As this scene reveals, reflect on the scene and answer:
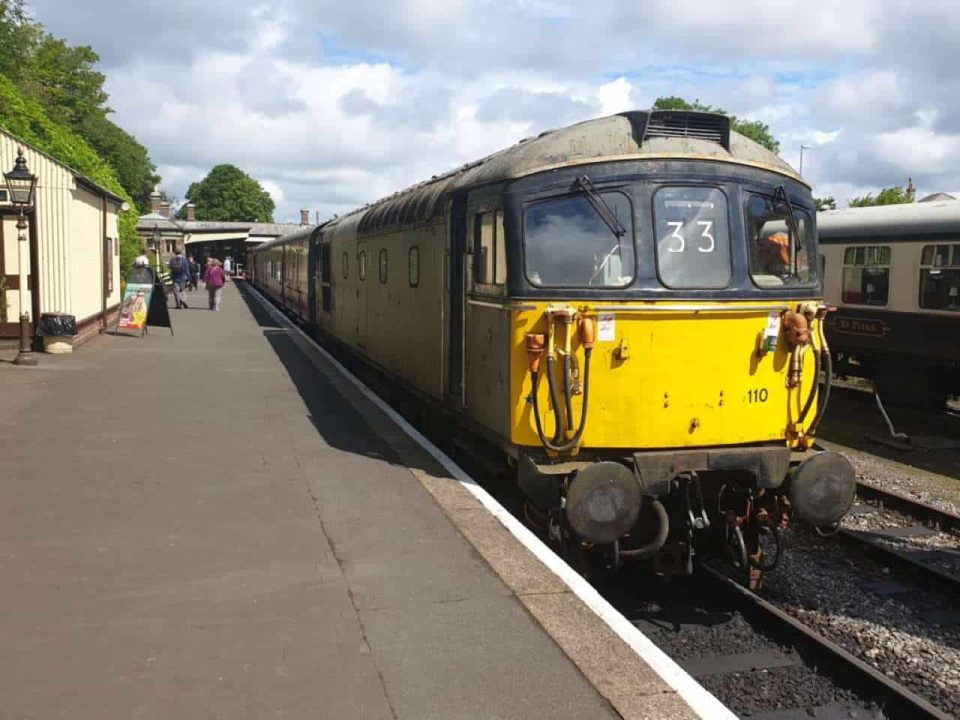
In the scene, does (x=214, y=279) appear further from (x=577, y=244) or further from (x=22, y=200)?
(x=577, y=244)

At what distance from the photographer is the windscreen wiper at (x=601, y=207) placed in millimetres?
6504

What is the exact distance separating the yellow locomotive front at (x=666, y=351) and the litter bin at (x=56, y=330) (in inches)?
457

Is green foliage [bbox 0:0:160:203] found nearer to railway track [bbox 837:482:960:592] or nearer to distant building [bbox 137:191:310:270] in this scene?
distant building [bbox 137:191:310:270]

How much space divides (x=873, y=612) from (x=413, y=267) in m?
5.72

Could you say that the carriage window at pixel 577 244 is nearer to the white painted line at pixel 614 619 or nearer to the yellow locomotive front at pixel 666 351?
the yellow locomotive front at pixel 666 351

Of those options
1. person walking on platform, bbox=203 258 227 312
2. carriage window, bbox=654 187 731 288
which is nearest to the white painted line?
carriage window, bbox=654 187 731 288

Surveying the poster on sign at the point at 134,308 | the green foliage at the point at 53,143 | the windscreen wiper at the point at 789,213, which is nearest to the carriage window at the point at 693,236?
the windscreen wiper at the point at 789,213

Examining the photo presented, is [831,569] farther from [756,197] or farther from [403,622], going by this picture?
[403,622]

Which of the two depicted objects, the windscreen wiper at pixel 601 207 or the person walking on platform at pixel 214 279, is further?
the person walking on platform at pixel 214 279

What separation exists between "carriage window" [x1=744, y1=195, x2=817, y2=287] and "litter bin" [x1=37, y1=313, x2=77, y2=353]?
12.7 metres

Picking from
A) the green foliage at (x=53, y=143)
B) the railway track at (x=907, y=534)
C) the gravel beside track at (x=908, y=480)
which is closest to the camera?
the railway track at (x=907, y=534)

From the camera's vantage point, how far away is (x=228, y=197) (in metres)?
117

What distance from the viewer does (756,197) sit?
6766 millimetres

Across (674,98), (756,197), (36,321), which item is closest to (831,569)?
(756,197)
